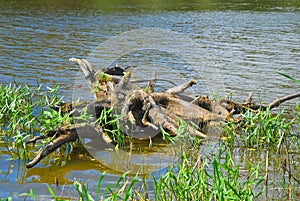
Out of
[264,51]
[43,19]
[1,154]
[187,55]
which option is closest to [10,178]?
[1,154]

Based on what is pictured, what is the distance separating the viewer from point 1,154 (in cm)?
686

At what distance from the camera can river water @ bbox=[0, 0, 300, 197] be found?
10852mm

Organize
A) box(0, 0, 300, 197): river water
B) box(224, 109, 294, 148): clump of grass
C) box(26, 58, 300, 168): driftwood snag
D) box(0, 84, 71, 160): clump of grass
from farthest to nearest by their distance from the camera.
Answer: box(0, 0, 300, 197): river water, box(26, 58, 300, 168): driftwood snag, box(224, 109, 294, 148): clump of grass, box(0, 84, 71, 160): clump of grass

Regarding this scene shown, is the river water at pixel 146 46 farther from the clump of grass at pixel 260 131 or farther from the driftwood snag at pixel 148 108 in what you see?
the clump of grass at pixel 260 131

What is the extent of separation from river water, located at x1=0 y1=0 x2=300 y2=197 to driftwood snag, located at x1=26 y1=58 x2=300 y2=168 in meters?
0.91

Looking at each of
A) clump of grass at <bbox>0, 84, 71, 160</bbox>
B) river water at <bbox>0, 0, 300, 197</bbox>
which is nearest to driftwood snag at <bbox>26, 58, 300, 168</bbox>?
clump of grass at <bbox>0, 84, 71, 160</bbox>

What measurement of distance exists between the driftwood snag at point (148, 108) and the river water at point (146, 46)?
A: 2.98ft

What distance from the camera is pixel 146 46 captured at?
17.8 m

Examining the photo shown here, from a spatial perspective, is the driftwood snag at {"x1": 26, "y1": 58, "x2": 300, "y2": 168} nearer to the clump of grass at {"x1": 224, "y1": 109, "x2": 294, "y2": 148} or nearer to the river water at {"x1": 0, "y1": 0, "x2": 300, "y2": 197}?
the clump of grass at {"x1": 224, "y1": 109, "x2": 294, "y2": 148}

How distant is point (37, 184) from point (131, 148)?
1414 millimetres

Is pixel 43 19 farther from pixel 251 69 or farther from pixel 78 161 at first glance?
pixel 78 161

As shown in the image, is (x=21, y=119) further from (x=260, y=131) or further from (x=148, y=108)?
(x=260, y=131)

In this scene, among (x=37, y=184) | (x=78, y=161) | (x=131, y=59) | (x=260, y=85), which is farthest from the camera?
(x=131, y=59)

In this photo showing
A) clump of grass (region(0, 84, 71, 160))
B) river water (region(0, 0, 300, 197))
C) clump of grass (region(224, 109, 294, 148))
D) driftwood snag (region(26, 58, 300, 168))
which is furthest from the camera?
river water (region(0, 0, 300, 197))
